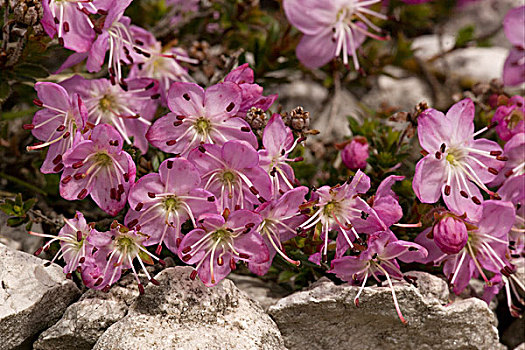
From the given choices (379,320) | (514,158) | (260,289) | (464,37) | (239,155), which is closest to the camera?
(239,155)

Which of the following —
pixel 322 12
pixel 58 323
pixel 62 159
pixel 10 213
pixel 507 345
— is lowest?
pixel 507 345

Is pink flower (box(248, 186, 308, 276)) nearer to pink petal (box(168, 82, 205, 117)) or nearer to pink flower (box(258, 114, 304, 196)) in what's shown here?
pink flower (box(258, 114, 304, 196))

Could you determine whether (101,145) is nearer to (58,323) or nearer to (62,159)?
(62,159)

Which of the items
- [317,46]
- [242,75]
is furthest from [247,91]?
[317,46]

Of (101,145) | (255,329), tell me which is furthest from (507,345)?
(101,145)

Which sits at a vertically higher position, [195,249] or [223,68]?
[223,68]

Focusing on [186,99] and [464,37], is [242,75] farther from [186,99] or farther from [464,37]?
[464,37]

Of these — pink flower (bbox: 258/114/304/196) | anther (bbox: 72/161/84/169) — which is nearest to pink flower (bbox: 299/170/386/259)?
pink flower (bbox: 258/114/304/196)
